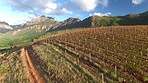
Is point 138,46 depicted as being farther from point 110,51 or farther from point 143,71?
point 143,71

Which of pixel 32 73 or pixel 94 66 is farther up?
pixel 94 66

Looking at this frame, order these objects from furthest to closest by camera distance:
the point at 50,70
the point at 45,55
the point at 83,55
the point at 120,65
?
the point at 45,55 → the point at 83,55 → the point at 50,70 → the point at 120,65

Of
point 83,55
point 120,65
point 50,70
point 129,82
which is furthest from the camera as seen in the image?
point 83,55

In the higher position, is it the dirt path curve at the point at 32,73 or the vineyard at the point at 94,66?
the vineyard at the point at 94,66

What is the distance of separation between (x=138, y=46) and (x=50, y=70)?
25896 mm

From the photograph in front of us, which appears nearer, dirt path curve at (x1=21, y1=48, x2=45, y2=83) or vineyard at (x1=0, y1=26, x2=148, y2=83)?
vineyard at (x1=0, y1=26, x2=148, y2=83)

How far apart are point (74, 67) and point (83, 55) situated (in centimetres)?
999

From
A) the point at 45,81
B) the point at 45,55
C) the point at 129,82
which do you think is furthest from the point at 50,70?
the point at 129,82

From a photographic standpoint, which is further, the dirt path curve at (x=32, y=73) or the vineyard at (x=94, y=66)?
the dirt path curve at (x=32, y=73)

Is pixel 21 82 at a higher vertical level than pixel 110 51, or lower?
lower

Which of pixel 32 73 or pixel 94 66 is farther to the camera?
pixel 32 73

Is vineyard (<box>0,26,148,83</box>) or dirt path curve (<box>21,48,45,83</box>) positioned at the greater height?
vineyard (<box>0,26,148,83</box>)

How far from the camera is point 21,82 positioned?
162 ft

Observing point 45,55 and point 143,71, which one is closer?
point 143,71
